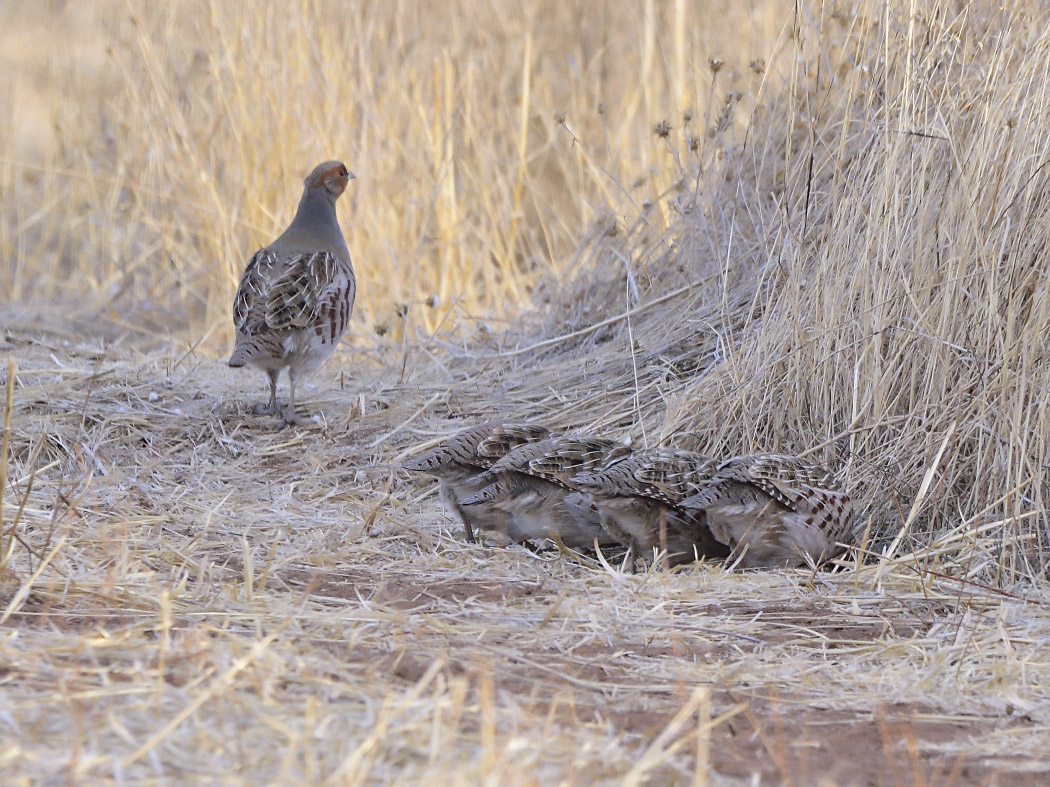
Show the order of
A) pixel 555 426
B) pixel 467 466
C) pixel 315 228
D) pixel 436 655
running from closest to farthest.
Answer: pixel 436 655 < pixel 467 466 < pixel 555 426 < pixel 315 228

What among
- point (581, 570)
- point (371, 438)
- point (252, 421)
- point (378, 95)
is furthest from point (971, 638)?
point (378, 95)

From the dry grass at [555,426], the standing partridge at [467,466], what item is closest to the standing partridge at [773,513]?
the dry grass at [555,426]

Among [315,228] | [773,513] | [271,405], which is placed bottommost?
[271,405]

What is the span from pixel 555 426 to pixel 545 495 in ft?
4.33

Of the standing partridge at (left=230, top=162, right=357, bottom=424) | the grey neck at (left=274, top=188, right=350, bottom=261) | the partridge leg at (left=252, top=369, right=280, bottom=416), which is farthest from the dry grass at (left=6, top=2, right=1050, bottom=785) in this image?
the grey neck at (left=274, top=188, right=350, bottom=261)

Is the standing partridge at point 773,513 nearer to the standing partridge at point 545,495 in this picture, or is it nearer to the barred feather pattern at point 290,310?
the standing partridge at point 545,495

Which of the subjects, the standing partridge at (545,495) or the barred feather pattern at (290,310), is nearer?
the standing partridge at (545,495)

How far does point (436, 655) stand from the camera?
3.03m

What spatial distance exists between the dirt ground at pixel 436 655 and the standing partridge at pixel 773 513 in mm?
162

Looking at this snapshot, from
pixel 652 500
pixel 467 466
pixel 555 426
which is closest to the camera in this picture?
pixel 652 500

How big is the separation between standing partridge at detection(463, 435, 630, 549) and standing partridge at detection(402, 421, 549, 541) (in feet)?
0.17

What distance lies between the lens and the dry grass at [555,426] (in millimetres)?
2627

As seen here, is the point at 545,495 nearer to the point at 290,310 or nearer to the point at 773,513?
the point at 773,513

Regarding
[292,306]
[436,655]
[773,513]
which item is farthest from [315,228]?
[436,655]
